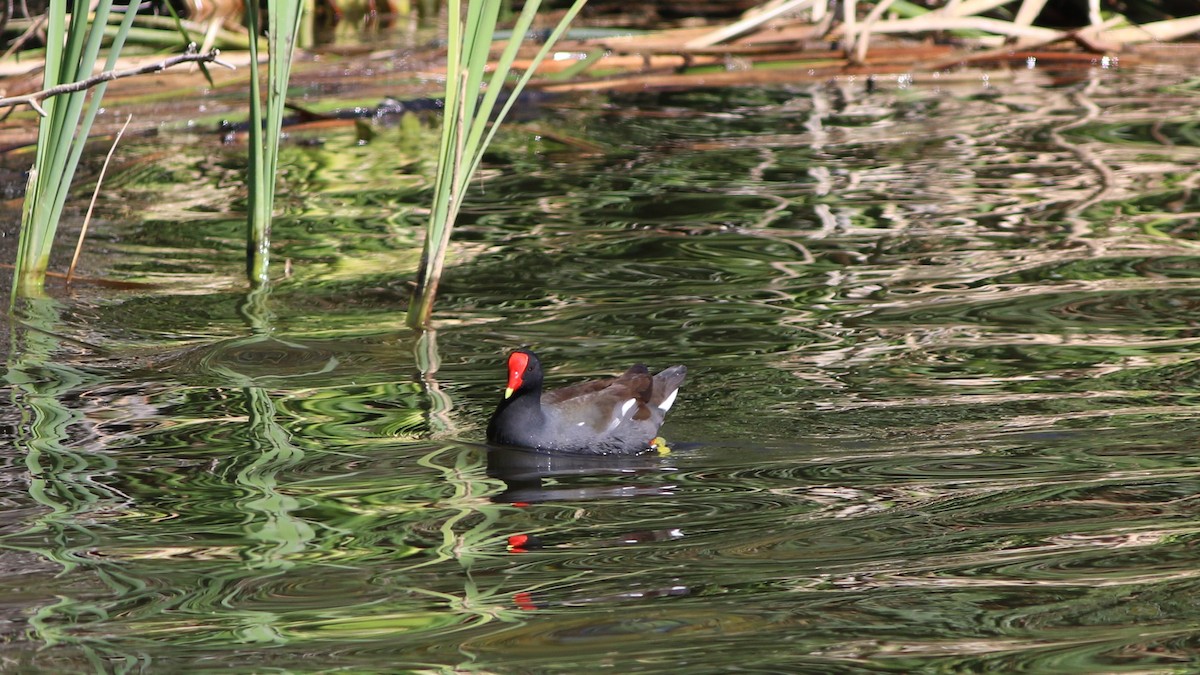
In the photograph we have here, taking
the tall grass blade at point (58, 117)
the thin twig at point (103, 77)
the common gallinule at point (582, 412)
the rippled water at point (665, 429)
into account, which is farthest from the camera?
the tall grass blade at point (58, 117)

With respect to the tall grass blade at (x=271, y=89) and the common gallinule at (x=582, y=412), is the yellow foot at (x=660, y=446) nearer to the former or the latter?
the common gallinule at (x=582, y=412)

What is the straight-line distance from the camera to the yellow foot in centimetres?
447

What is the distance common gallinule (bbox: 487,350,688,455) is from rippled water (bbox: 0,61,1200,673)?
0.07 metres

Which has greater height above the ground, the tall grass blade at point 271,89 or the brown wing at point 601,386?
the tall grass blade at point 271,89

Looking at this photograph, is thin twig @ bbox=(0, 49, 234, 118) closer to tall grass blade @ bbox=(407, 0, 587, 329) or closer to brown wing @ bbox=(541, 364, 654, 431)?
tall grass blade @ bbox=(407, 0, 587, 329)

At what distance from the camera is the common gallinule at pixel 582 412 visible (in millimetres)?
4395

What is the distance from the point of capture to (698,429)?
4.62 metres

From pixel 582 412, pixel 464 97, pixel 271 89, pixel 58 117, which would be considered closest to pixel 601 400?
pixel 582 412

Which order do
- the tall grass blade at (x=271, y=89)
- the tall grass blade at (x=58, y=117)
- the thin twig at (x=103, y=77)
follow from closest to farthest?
the thin twig at (x=103, y=77) → the tall grass blade at (x=58, y=117) → the tall grass blade at (x=271, y=89)

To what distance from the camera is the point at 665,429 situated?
4.67m

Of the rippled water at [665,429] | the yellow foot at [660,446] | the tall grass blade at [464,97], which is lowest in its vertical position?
the yellow foot at [660,446]

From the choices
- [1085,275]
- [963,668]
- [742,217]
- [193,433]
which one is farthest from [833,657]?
[742,217]

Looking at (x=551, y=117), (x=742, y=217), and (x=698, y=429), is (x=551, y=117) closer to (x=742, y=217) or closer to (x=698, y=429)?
(x=742, y=217)

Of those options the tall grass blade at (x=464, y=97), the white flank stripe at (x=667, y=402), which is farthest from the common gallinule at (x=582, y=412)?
the tall grass blade at (x=464, y=97)
